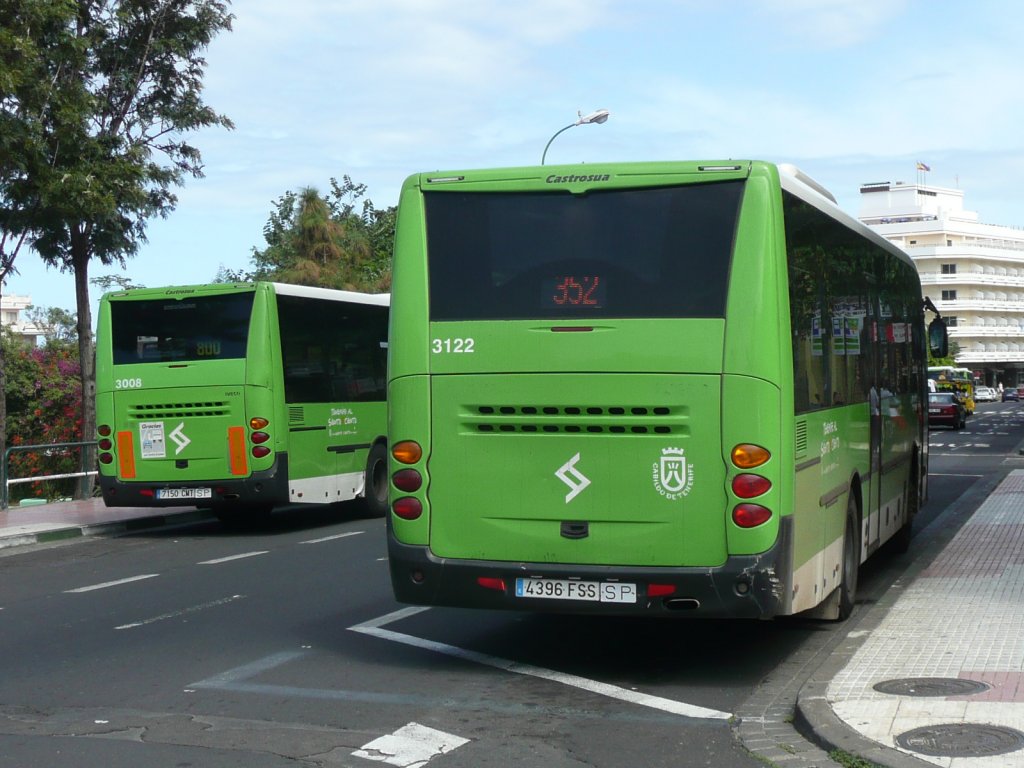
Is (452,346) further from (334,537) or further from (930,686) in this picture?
(334,537)

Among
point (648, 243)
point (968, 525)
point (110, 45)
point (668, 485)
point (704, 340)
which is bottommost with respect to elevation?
point (968, 525)

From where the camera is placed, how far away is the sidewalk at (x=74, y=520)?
17.5 metres

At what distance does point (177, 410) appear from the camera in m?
17.4

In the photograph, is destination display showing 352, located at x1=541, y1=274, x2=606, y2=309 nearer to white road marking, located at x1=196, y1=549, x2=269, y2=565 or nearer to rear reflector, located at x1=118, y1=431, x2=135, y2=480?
white road marking, located at x1=196, y1=549, x2=269, y2=565

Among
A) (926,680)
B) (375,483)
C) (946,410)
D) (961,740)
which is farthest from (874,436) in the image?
(946,410)

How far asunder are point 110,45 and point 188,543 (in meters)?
11.9

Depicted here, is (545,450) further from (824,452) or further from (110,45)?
(110,45)

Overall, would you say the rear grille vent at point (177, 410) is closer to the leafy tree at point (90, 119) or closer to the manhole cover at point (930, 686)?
the leafy tree at point (90, 119)

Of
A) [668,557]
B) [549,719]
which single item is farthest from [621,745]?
[668,557]

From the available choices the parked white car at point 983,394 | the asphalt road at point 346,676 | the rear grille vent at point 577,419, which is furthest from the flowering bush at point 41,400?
the parked white car at point 983,394

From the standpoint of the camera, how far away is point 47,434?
134 feet

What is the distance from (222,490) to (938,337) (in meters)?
8.69

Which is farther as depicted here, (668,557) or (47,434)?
(47,434)

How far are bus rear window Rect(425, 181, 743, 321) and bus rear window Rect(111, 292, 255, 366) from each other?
8.99 metres
